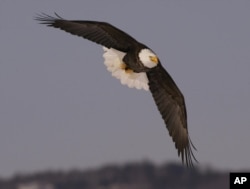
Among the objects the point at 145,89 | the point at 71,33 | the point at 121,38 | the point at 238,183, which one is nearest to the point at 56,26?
the point at 71,33

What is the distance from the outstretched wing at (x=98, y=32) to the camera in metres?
9.64

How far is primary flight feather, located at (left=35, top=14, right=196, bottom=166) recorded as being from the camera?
9.83 metres

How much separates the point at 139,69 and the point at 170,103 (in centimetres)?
90

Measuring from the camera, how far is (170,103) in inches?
→ 425

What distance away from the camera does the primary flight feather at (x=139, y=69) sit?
9.83 meters

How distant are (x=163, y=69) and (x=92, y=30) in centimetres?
120

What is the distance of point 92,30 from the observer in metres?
9.88

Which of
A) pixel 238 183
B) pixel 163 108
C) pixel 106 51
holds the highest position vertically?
pixel 106 51

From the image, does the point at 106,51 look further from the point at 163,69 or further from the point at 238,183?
the point at 238,183

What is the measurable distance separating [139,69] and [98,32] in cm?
63

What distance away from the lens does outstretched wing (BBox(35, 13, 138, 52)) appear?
9.64 metres

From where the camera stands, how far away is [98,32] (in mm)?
9938

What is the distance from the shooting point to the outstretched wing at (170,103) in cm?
1061

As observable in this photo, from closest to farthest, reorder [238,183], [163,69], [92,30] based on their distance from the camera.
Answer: [238,183]
[92,30]
[163,69]
